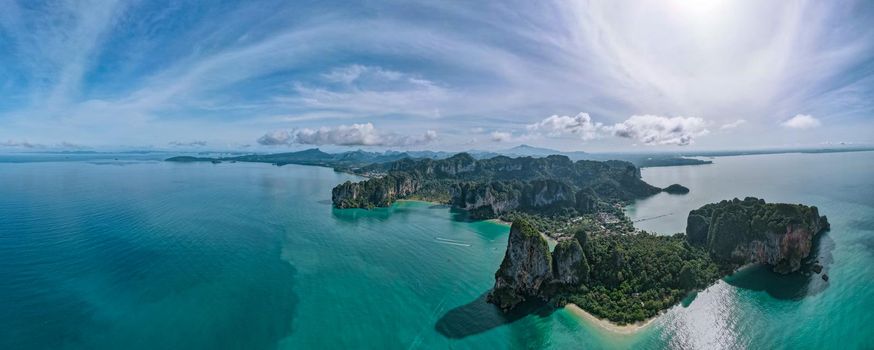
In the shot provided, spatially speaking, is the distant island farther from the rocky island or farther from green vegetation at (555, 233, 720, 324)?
the rocky island

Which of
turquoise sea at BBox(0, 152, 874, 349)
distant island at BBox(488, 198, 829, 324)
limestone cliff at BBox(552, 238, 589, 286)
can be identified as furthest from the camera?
limestone cliff at BBox(552, 238, 589, 286)

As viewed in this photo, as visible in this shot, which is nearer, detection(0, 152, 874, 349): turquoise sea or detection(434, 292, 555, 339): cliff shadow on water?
detection(0, 152, 874, 349): turquoise sea

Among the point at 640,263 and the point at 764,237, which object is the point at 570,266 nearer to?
the point at 640,263

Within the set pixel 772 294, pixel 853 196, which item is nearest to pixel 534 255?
pixel 772 294

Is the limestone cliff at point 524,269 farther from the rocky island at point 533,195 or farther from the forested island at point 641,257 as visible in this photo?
the rocky island at point 533,195

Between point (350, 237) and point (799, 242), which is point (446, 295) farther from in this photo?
point (799, 242)

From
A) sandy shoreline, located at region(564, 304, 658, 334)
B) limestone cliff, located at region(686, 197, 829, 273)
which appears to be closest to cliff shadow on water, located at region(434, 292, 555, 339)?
sandy shoreline, located at region(564, 304, 658, 334)
